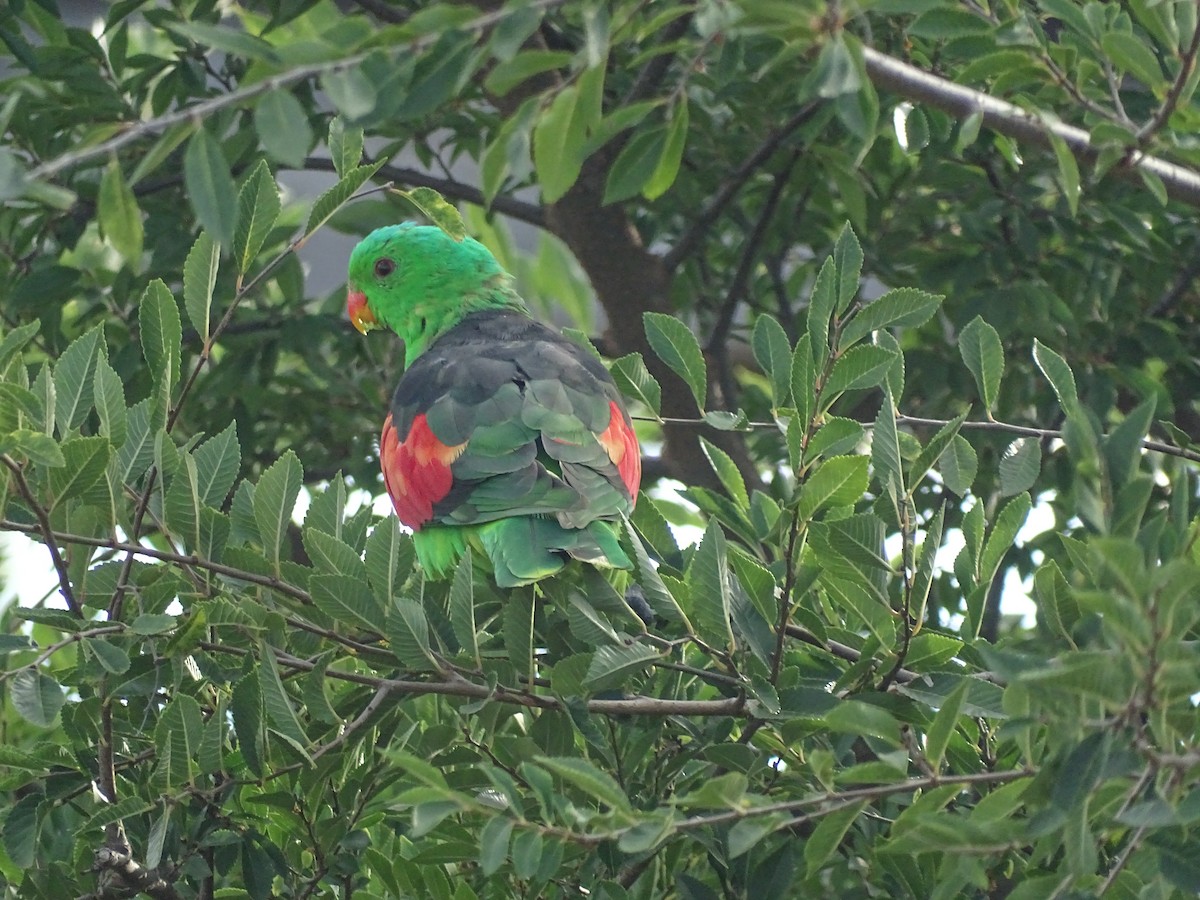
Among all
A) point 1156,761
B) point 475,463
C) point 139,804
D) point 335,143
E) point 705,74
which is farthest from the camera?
point 705,74

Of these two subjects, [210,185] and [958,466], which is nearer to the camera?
[210,185]

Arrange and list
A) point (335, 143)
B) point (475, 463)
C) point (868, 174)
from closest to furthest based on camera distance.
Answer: point (335, 143) → point (475, 463) → point (868, 174)

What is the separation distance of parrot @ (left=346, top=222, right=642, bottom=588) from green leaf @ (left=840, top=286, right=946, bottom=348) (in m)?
0.41

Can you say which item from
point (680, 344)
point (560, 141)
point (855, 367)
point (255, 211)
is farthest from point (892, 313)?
point (255, 211)

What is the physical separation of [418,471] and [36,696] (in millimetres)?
839

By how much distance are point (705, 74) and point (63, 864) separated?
5.45ft

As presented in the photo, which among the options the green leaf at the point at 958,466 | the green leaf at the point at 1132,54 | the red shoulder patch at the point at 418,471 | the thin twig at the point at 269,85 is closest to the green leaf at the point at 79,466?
the thin twig at the point at 269,85

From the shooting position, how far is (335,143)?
5.34 feet

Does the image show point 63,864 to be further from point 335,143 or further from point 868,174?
point 868,174

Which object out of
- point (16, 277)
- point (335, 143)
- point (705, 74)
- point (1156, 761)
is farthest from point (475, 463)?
point (16, 277)

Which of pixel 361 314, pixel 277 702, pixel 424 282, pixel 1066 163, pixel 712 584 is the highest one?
pixel 1066 163

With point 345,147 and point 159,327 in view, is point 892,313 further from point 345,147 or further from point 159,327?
point 159,327

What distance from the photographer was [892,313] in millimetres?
1480

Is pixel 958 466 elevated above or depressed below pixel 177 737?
above
